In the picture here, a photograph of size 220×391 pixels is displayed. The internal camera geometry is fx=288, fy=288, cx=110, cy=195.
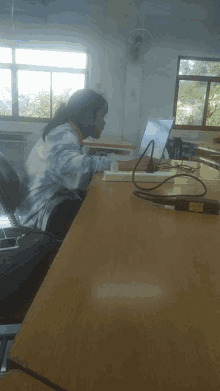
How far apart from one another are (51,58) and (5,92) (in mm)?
1144

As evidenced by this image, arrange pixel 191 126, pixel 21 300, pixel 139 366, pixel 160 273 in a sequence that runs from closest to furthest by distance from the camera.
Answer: pixel 139 366
pixel 160 273
pixel 21 300
pixel 191 126

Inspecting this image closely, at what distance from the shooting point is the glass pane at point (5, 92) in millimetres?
5711

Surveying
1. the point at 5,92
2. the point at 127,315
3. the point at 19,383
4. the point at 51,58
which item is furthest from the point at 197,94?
the point at 19,383

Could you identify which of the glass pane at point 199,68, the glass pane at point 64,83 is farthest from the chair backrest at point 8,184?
the glass pane at point 199,68

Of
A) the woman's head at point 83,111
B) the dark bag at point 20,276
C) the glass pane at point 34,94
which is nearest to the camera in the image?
the dark bag at point 20,276

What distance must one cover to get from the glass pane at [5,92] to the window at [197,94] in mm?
3358

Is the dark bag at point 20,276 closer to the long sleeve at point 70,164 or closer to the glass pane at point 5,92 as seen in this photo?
the long sleeve at point 70,164

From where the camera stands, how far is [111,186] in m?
1.15

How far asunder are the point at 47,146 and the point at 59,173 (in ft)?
0.50

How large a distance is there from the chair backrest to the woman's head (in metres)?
0.42

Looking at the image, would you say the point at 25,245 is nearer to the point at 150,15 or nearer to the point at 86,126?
the point at 86,126

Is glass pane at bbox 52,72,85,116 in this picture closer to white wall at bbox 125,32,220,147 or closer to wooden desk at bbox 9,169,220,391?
white wall at bbox 125,32,220,147

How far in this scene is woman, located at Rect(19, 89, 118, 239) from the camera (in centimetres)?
131

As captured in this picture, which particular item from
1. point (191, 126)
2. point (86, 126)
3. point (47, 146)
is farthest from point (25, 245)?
point (191, 126)
